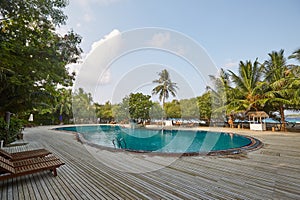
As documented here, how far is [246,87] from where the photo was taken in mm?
16312

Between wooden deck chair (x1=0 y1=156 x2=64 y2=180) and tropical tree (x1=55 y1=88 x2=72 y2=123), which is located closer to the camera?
wooden deck chair (x1=0 y1=156 x2=64 y2=180)

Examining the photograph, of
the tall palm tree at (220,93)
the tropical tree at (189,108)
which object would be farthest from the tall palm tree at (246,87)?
the tropical tree at (189,108)

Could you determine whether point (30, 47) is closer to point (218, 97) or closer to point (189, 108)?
point (218, 97)

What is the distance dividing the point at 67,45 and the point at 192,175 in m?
5.81

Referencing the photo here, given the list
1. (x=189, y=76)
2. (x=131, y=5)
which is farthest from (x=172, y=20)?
(x=189, y=76)

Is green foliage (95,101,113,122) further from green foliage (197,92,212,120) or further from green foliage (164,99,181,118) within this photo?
green foliage (197,92,212,120)

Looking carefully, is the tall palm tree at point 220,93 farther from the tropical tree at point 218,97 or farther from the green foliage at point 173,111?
the green foliage at point 173,111

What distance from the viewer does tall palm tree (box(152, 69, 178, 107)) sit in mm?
24641

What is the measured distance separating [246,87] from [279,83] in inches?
107

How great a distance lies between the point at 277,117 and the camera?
18.0 metres

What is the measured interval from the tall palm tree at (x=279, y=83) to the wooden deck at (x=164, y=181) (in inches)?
438

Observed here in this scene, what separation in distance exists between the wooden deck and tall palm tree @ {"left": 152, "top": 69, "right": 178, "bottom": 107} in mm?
20170

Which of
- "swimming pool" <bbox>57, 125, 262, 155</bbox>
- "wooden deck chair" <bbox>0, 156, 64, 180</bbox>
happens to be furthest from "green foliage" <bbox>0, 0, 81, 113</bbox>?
"swimming pool" <bbox>57, 125, 262, 155</bbox>

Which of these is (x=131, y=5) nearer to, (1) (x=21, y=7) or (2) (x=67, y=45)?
(2) (x=67, y=45)
